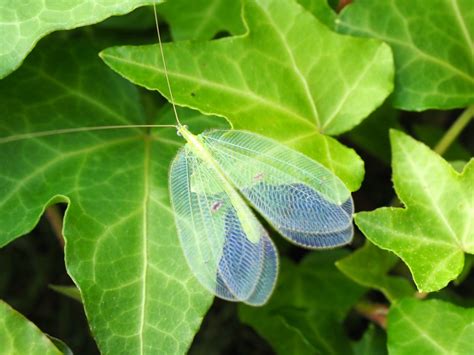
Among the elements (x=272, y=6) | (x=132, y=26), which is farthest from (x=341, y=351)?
(x=132, y=26)

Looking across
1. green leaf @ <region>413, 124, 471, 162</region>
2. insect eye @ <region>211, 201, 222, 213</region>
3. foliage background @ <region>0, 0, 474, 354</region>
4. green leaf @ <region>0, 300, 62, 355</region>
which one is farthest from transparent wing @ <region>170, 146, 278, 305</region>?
green leaf @ <region>413, 124, 471, 162</region>

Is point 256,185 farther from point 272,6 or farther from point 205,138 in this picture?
point 272,6

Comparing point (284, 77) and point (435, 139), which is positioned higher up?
point (284, 77)

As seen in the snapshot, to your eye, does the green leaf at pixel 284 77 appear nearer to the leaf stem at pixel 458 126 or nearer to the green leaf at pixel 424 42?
the green leaf at pixel 424 42

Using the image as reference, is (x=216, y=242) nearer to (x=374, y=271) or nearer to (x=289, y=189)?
(x=289, y=189)

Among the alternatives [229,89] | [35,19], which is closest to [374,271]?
[229,89]
